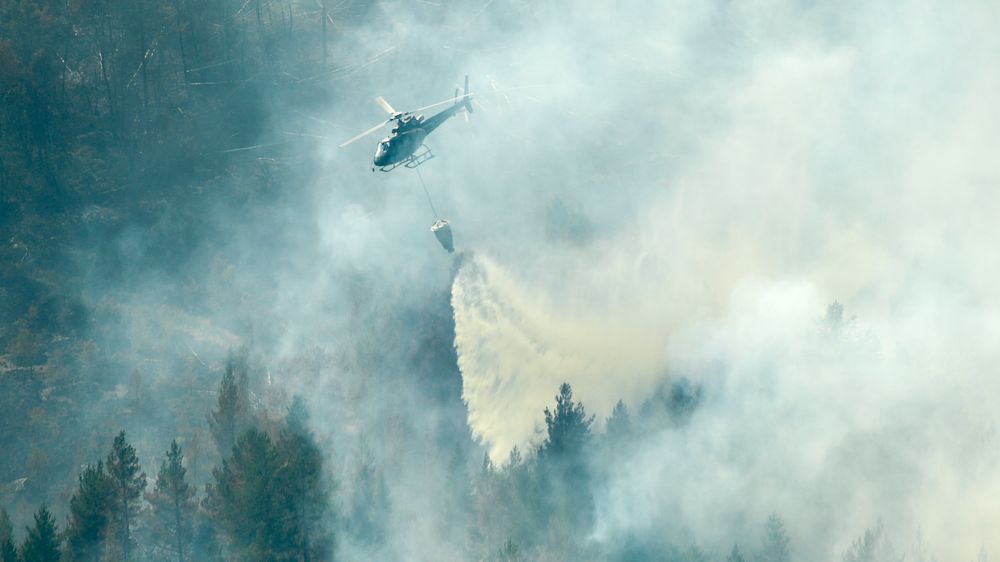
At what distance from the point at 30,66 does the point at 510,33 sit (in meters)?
46.7

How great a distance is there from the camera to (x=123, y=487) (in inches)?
3435

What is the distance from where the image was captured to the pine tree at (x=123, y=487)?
86.8 meters

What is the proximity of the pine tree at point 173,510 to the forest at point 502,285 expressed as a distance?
241mm

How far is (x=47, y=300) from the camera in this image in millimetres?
113750

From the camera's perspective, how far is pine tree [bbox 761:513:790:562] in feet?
309

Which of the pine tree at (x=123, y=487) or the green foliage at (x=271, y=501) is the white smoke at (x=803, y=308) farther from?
the pine tree at (x=123, y=487)

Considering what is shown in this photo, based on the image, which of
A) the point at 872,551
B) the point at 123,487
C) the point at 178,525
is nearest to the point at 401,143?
the point at 123,487

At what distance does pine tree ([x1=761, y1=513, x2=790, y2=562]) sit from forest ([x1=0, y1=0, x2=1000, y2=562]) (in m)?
0.51

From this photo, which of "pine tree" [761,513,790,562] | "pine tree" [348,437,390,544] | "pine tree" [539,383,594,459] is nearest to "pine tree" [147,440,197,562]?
"pine tree" [348,437,390,544]

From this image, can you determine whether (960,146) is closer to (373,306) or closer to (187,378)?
(373,306)

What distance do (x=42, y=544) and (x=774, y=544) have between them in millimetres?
49532

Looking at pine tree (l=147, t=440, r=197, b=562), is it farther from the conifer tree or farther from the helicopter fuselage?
the conifer tree

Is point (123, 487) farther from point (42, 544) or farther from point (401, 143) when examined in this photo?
point (401, 143)

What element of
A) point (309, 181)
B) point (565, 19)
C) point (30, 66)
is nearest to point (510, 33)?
point (565, 19)
